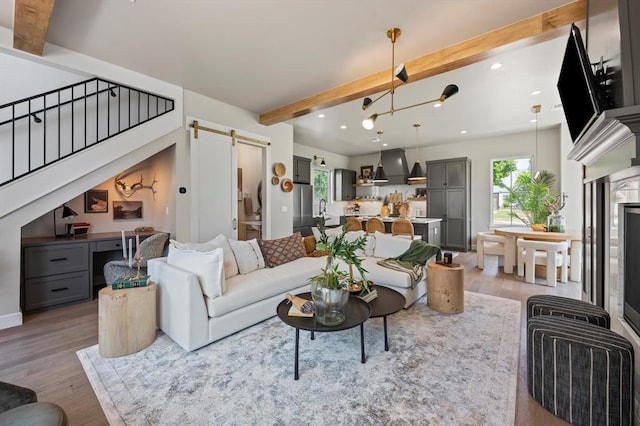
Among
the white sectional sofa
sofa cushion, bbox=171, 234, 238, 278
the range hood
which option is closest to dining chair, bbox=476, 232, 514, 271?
the white sectional sofa

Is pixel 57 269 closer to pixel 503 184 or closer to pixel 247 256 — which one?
pixel 247 256

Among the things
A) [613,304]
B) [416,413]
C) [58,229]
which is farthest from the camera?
[58,229]

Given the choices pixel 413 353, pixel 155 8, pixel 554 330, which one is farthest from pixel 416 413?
pixel 155 8

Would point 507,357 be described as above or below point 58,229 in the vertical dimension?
below

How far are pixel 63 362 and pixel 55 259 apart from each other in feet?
5.46

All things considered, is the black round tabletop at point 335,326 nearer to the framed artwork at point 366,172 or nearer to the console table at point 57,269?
the console table at point 57,269

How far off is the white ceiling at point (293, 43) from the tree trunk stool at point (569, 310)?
2502mm

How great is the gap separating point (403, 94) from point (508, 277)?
357 centimetres

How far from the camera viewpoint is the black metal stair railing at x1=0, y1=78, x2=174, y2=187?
315 centimetres

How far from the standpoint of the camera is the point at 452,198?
7160 millimetres

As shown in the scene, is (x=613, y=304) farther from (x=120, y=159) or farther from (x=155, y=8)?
(x=120, y=159)

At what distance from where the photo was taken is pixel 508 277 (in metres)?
4.64

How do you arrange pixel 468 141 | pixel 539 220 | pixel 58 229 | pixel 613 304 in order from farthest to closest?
pixel 468 141 → pixel 539 220 → pixel 58 229 → pixel 613 304

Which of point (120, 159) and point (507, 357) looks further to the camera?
point (120, 159)
